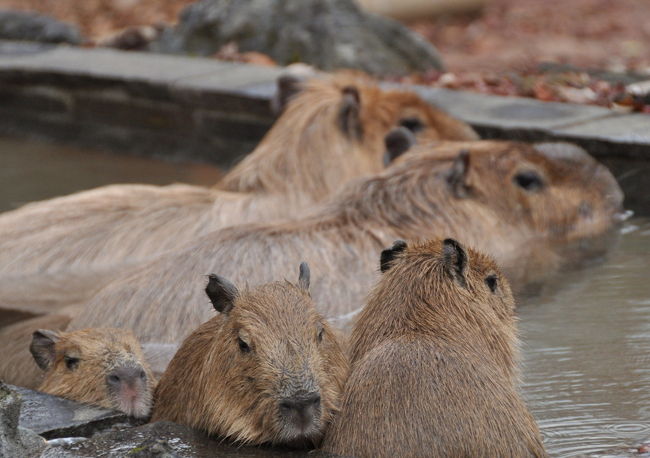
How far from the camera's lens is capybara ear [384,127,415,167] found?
620 cm

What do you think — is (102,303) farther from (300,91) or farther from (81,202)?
(300,91)

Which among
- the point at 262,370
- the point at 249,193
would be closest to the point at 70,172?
the point at 249,193

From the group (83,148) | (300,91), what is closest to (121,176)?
(83,148)

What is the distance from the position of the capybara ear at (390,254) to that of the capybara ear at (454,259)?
0.65 ft

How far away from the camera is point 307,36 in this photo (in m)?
10.3

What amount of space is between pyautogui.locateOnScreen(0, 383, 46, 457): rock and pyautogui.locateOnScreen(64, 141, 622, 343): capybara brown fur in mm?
1571

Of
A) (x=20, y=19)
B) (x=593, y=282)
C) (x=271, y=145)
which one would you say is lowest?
(x=593, y=282)

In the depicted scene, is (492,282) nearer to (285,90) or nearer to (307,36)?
(285,90)

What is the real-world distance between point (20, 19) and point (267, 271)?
828 centimetres

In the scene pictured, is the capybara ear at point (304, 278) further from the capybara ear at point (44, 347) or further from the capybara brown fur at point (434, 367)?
the capybara ear at point (44, 347)

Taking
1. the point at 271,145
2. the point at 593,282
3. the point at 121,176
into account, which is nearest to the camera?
the point at 593,282

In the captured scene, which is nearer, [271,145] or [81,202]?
[81,202]

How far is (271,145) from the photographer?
22.2 feet

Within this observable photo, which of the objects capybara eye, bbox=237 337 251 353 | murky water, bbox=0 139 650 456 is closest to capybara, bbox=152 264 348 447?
capybara eye, bbox=237 337 251 353
